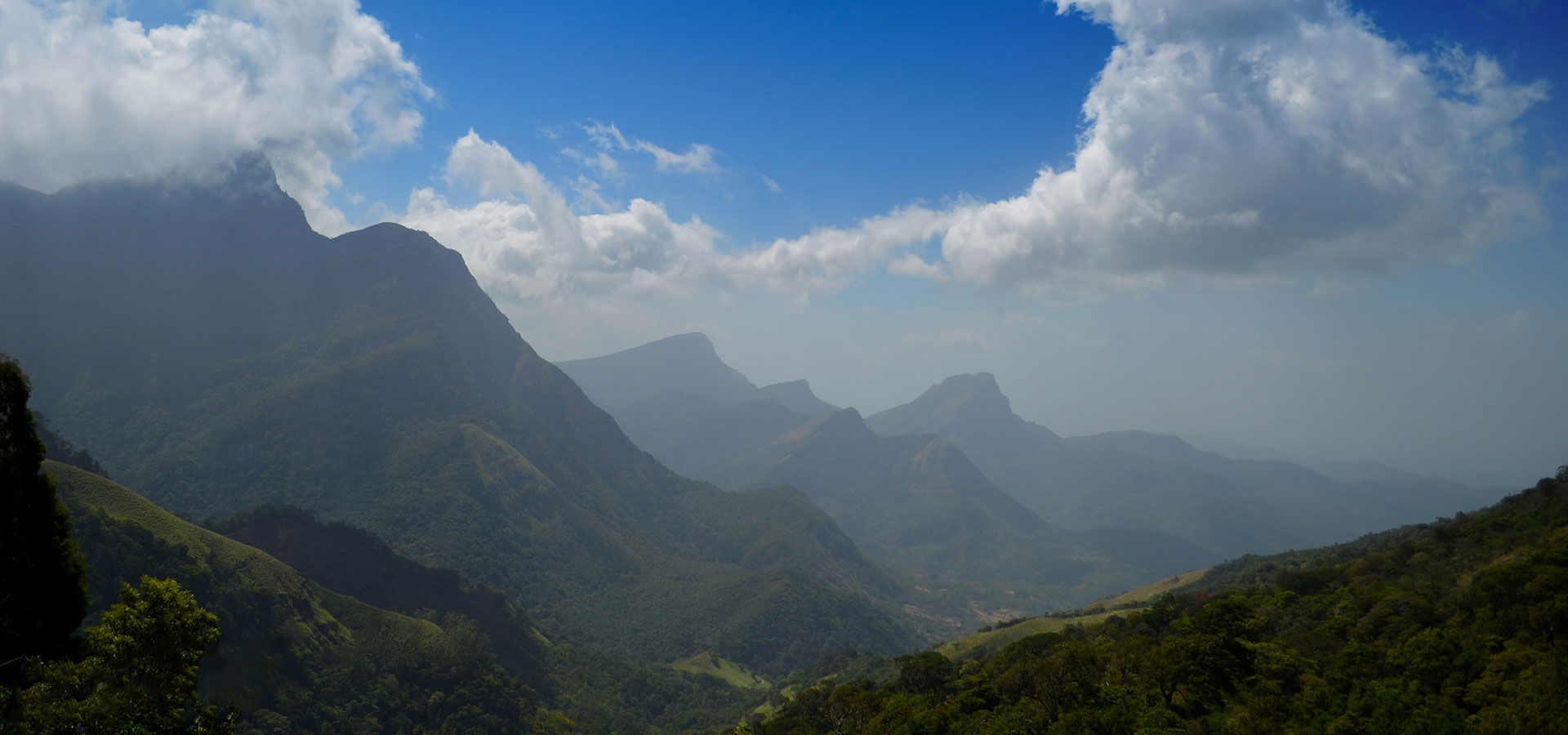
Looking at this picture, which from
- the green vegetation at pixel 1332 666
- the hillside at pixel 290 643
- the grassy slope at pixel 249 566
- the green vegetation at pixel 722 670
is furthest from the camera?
the green vegetation at pixel 722 670

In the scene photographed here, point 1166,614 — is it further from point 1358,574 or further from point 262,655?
point 262,655

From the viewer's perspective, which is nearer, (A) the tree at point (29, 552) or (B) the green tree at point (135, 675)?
(B) the green tree at point (135, 675)

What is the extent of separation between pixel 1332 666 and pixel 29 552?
60992mm

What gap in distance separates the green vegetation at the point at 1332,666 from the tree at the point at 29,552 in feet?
128

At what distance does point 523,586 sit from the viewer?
165 meters

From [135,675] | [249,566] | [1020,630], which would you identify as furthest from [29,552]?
[1020,630]

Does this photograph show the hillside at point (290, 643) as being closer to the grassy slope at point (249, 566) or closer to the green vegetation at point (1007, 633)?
the grassy slope at point (249, 566)

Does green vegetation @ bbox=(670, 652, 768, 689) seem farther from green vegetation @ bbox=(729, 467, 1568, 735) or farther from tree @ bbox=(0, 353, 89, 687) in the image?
tree @ bbox=(0, 353, 89, 687)

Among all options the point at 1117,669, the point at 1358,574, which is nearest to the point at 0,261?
the point at 1117,669

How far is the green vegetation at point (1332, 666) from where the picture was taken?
2986 cm

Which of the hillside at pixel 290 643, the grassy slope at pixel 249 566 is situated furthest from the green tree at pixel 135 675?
the grassy slope at pixel 249 566

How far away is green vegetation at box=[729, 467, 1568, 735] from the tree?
128 feet

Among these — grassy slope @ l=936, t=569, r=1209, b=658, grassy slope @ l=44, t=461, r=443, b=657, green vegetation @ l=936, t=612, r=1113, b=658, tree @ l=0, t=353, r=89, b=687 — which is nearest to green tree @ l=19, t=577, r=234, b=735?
tree @ l=0, t=353, r=89, b=687

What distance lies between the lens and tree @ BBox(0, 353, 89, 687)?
22031mm
